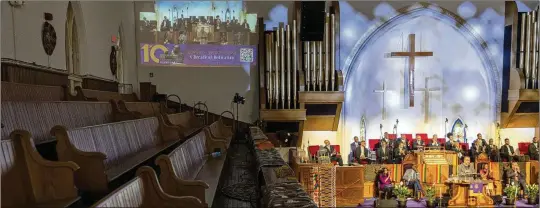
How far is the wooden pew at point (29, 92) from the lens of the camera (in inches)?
108

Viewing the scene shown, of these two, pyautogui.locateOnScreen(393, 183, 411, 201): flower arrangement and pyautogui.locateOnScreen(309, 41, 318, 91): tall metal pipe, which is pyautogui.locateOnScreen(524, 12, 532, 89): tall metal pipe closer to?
pyautogui.locateOnScreen(393, 183, 411, 201): flower arrangement

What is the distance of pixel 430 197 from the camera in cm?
679

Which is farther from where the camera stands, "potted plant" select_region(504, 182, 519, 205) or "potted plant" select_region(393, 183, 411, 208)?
"potted plant" select_region(504, 182, 519, 205)

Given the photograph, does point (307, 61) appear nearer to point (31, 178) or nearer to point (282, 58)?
point (282, 58)

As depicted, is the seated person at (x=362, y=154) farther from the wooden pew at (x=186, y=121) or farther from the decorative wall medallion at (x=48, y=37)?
the decorative wall medallion at (x=48, y=37)

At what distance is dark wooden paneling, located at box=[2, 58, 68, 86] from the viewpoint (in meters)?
3.54

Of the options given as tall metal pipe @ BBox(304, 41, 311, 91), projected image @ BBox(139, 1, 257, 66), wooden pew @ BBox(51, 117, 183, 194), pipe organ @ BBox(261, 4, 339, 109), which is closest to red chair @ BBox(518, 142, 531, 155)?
pipe organ @ BBox(261, 4, 339, 109)

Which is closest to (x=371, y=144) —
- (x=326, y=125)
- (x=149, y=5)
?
(x=326, y=125)

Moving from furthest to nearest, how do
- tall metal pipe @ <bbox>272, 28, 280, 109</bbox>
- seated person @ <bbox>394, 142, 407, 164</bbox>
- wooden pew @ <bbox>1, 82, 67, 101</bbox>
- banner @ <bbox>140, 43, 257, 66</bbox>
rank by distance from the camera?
1. banner @ <bbox>140, 43, 257, 66</bbox>
2. tall metal pipe @ <bbox>272, 28, 280, 109</bbox>
3. seated person @ <bbox>394, 142, 407, 164</bbox>
4. wooden pew @ <bbox>1, 82, 67, 101</bbox>

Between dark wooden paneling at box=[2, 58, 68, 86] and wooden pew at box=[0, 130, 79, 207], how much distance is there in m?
2.19

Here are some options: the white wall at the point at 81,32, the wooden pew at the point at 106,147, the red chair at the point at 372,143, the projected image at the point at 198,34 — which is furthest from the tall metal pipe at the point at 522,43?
the white wall at the point at 81,32

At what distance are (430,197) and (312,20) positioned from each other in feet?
12.1

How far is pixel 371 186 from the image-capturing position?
23.8 feet

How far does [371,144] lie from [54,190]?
302 inches
